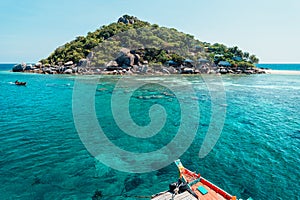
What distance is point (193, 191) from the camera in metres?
9.97

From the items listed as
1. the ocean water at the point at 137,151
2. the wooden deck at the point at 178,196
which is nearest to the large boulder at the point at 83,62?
the ocean water at the point at 137,151

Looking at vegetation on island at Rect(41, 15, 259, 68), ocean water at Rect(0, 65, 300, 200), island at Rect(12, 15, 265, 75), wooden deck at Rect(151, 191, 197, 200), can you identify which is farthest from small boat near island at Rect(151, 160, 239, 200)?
vegetation on island at Rect(41, 15, 259, 68)

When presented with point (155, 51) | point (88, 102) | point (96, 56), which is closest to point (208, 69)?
point (155, 51)

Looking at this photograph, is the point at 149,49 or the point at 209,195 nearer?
the point at 209,195

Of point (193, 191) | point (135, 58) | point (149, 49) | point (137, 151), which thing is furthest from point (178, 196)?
point (149, 49)

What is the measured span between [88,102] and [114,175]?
23.2m

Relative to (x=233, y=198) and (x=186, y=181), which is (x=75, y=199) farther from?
(x=233, y=198)

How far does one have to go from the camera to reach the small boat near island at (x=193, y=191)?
935cm

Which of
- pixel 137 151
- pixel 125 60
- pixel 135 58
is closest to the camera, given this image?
pixel 137 151

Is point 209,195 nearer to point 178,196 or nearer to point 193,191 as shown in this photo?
point 193,191

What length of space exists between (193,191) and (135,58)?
86.7 m

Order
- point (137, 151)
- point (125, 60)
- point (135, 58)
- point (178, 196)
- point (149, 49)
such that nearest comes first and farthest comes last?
point (178, 196) < point (137, 151) < point (125, 60) < point (135, 58) < point (149, 49)

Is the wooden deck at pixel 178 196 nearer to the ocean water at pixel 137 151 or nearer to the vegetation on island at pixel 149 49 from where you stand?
the ocean water at pixel 137 151

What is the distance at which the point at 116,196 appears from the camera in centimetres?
1119
